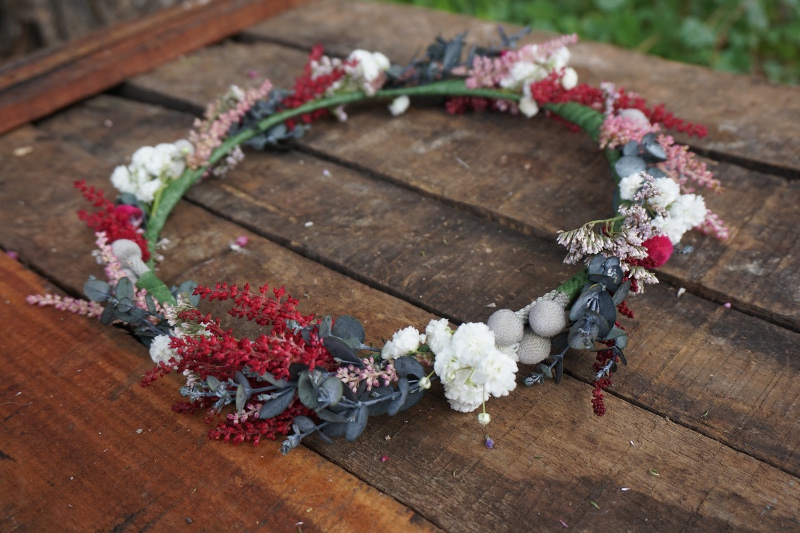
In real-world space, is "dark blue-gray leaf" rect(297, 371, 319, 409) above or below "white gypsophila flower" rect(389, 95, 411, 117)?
above

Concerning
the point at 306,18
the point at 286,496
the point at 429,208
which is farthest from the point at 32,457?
the point at 306,18

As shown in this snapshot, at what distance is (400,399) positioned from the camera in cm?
120

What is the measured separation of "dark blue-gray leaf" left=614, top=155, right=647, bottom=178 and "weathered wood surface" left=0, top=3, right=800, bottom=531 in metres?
0.10

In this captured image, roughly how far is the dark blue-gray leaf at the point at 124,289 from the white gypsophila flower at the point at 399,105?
1.00 m

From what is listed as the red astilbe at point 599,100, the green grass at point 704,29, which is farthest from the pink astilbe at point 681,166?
the green grass at point 704,29

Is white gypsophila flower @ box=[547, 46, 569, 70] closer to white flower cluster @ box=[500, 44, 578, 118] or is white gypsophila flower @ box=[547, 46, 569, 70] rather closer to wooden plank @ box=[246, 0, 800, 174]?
white flower cluster @ box=[500, 44, 578, 118]

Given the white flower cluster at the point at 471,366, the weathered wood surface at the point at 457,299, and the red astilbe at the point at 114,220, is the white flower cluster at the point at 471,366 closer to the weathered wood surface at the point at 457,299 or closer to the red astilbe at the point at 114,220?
the weathered wood surface at the point at 457,299

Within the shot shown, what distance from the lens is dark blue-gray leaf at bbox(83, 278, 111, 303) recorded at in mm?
1476

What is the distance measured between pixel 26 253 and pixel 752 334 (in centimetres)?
152

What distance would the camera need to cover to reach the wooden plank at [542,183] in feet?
4.95

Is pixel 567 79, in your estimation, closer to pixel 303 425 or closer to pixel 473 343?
pixel 473 343

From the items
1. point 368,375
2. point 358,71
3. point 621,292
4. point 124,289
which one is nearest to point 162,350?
point 124,289

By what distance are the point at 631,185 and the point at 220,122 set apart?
1.08 m

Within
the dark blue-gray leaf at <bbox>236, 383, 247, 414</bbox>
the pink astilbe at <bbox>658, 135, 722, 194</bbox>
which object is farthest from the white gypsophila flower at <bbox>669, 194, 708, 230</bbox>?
the dark blue-gray leaf at <bbox>236, 383, 247, 414</bbox>
